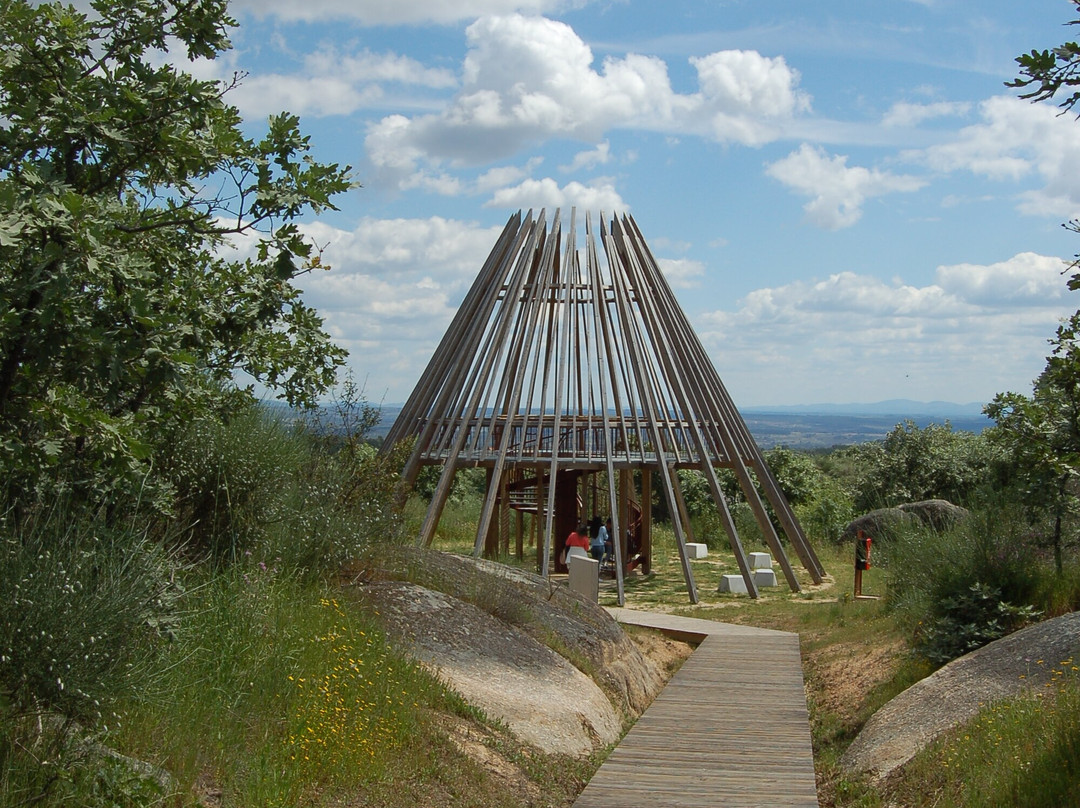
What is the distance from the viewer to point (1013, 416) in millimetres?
8211

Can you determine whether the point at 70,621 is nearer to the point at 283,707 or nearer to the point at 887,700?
the point at 283,707

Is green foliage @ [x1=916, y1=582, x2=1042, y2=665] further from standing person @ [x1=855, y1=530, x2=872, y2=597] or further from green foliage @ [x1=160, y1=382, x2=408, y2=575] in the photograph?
green foliage @ [x1=160, y1=382, x2=408, y2=575]

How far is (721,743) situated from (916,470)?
54.2 ft

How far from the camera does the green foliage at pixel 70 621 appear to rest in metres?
3.84

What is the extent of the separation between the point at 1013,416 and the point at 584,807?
4.90m

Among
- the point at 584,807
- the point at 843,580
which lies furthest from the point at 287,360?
the point at 843,580

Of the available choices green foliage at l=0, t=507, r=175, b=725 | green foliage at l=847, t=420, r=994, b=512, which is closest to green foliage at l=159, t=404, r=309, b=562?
green foliage at l=0, t=507, r=175, b=725

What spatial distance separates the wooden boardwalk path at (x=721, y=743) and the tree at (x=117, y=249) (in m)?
3.03

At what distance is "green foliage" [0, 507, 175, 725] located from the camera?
3.84 m

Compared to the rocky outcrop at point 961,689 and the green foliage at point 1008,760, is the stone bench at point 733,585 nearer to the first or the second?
the rocky outcrop at point 961,689

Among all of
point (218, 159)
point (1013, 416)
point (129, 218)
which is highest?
point (218, 159)

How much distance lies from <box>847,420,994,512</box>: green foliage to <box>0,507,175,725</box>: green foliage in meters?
18.8

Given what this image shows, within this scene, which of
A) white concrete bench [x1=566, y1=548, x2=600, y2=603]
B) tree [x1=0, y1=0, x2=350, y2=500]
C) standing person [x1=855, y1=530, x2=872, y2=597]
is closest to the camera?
tree [x1=0, y1=0, x2=350, y2=500]

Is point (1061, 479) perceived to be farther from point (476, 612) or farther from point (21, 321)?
point (21, 321)
